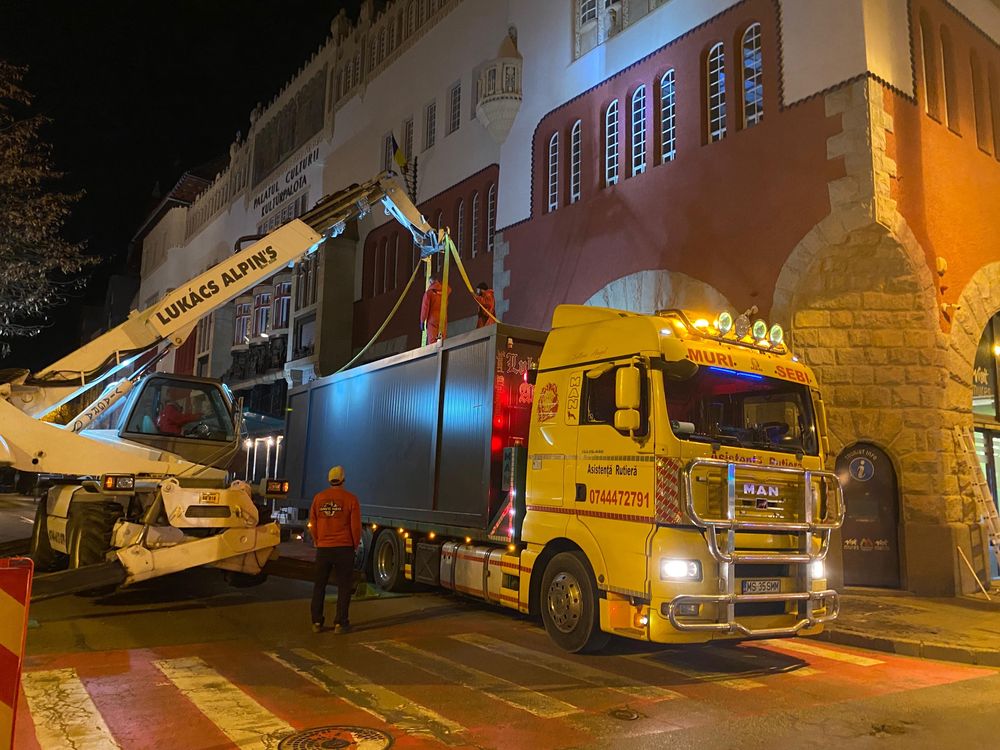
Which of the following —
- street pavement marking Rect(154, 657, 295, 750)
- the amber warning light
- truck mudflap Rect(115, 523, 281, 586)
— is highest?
the amber warning light

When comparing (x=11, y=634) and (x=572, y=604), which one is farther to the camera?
(x=572, y=604)

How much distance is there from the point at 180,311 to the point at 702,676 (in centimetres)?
770

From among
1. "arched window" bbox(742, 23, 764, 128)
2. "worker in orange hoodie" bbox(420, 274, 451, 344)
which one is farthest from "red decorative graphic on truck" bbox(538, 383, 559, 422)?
"arched window" bbox(742, 23, 764, 128)

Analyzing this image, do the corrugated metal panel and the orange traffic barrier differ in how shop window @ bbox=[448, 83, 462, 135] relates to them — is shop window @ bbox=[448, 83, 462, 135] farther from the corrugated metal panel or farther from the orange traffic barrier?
the orange traffic barrier

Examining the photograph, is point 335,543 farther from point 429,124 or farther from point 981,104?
point 429,124

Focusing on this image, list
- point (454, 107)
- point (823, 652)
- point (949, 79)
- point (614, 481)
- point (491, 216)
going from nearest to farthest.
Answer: point (614, 481)
point (823, 652)
point (949, 79)
point (491, 216)
point (454, 107)

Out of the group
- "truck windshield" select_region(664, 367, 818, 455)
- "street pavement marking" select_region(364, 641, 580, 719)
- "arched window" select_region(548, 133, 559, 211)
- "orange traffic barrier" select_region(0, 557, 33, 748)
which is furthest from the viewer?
"arched window" select_region(548, 133, 559, 211)

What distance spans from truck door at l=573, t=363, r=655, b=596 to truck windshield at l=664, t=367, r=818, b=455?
1.39ft

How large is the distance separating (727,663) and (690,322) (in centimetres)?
336

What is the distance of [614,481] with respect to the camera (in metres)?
7.18

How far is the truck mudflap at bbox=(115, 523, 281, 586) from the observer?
8.58m

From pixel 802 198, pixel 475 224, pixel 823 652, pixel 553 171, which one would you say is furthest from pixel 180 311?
pixel 475 224

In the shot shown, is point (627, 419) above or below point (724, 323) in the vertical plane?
below

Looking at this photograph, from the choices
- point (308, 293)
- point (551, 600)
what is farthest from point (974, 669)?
point (308, 293)
